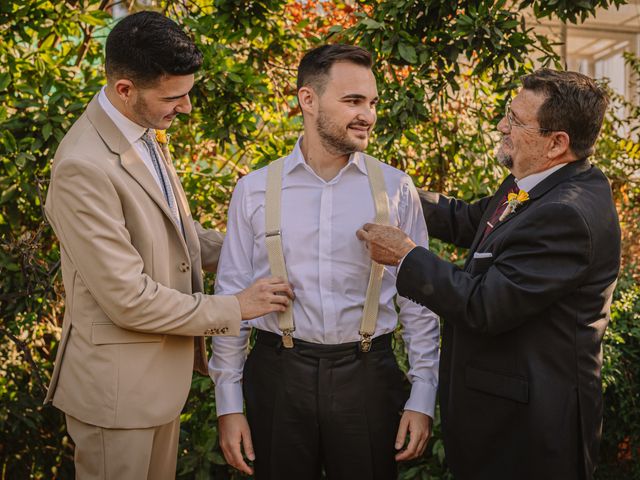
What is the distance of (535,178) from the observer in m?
2.73

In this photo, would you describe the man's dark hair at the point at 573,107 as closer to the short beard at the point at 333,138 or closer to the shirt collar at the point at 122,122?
the short beard at the point at 333,138

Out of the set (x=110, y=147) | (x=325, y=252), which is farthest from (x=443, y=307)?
(x=110, y=147)

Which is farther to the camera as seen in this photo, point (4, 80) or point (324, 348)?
point (4, 80)

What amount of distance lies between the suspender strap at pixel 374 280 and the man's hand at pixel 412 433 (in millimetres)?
318

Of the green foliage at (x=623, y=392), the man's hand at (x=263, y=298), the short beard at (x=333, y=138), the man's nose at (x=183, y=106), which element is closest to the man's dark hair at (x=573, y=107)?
the short beard at (x=333, y=138)

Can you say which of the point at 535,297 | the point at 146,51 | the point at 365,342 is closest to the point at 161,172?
the point at 146,51

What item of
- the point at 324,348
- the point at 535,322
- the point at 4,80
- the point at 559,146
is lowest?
the point at 324,348

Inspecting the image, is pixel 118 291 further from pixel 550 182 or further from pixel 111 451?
pixel 550 182

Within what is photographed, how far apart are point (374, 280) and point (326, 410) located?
1.69 ft

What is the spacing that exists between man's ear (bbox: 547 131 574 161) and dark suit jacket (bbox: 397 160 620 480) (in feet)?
0.19

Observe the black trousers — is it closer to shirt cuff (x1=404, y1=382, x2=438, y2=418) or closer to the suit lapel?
shirt cuff (x1=404, y1=382, x2=438, y2=418)

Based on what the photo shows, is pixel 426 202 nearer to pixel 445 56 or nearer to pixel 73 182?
pixel 445 56

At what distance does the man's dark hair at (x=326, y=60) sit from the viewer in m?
2.83

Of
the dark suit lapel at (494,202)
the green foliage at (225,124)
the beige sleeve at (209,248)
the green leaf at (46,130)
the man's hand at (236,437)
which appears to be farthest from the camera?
the green foliage at (225,124)
